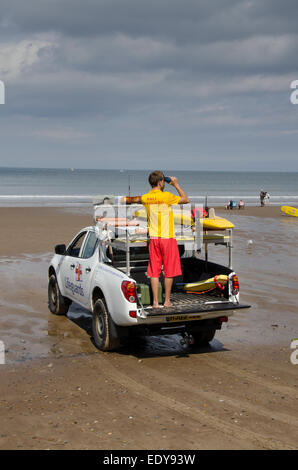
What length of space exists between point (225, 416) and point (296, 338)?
3.58m

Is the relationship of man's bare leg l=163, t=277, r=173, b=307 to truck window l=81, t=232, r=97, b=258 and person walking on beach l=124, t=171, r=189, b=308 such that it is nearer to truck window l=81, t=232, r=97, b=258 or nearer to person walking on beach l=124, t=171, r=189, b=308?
person walking on beach l=124, t=171, r=189, b=308

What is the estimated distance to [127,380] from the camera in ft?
22.4

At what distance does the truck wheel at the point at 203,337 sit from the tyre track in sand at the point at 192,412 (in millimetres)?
1690

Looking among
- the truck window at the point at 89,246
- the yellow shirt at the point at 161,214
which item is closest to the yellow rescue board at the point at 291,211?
the truck window at the point at 89,246

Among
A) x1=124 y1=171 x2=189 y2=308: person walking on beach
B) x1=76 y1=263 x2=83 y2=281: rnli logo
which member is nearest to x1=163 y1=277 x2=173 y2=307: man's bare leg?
x1=124 y1=171 x2=189 y2=308: person walking on beach

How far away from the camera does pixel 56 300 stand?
10.2 m

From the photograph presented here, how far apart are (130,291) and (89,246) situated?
208 cm

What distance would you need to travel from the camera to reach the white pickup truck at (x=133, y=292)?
738cm

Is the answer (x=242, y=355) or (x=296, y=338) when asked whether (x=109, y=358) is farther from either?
(x=296, y=338)

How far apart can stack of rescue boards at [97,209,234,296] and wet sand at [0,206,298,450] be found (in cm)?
95

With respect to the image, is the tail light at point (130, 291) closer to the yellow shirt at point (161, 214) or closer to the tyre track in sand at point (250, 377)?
the yellow shirt at point (161, 214)

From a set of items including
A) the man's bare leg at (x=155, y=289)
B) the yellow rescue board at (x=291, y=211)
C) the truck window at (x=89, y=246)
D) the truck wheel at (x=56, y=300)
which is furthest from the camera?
the yellow rescue board at (x=291, y=211)

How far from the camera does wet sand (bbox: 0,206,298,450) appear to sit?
519 centimetres
